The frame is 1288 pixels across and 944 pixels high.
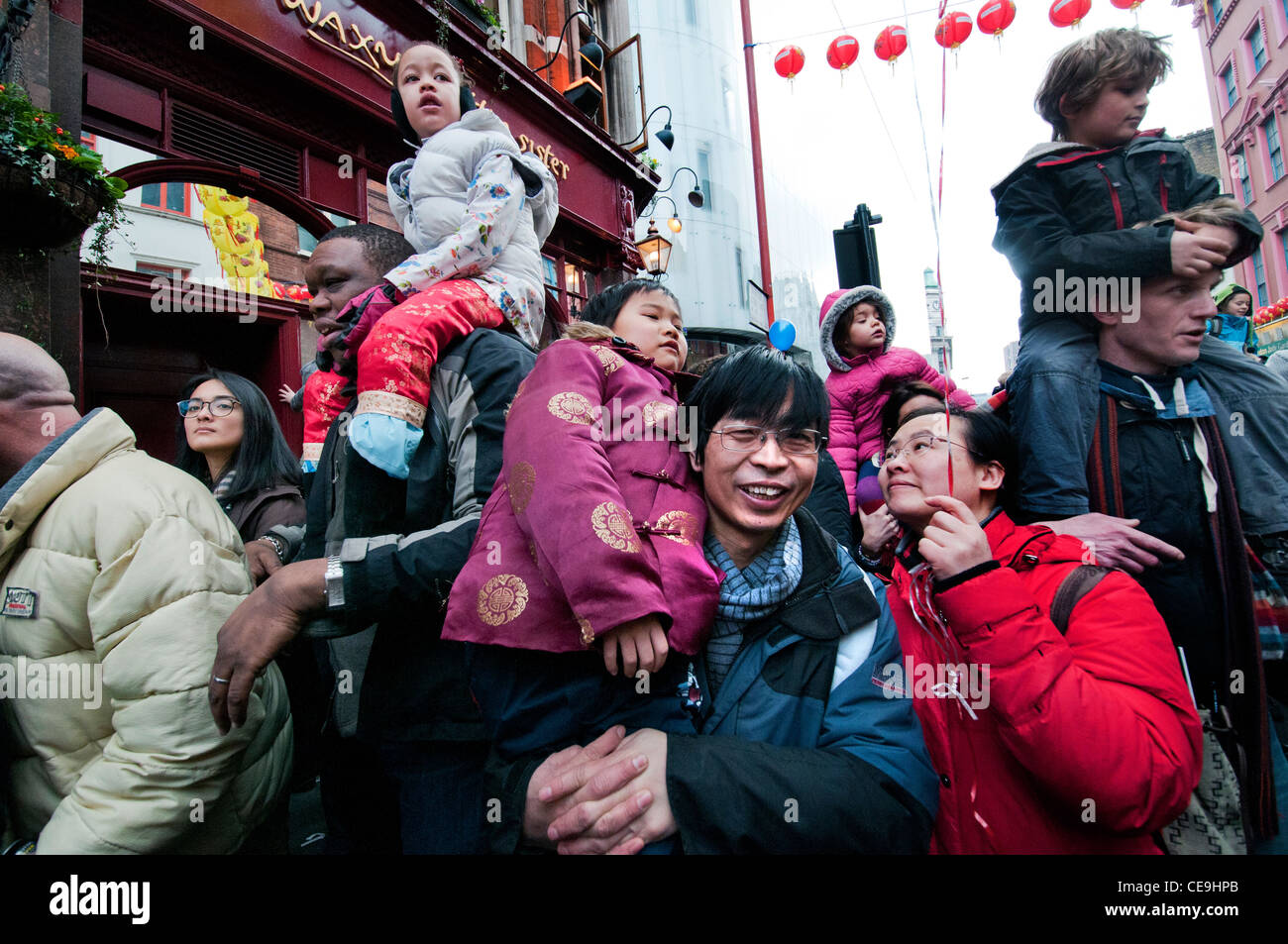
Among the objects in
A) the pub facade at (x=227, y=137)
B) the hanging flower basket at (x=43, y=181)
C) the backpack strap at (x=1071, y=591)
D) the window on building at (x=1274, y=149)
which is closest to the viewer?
the backpack strap at (x=1071, y=591)

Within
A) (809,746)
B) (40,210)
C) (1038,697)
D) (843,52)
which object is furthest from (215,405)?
(843,52)

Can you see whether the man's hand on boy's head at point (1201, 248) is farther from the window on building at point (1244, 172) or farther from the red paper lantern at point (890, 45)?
the window on building at point (1244, 172)

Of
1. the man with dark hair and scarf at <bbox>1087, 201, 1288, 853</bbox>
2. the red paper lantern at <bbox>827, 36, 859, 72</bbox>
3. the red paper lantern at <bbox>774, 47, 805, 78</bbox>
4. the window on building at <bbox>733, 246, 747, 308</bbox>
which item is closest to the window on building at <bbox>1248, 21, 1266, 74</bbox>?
the window on building at <bbox>733, 246, 747, 308</bbox>

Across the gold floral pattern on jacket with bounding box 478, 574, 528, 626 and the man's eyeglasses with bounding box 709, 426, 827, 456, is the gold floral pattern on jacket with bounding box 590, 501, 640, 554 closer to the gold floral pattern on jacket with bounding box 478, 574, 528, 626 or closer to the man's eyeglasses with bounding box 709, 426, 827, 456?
the gold floral pattern on jacket with bounding box 478, 574, 528, 626

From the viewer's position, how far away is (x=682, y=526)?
1469mm

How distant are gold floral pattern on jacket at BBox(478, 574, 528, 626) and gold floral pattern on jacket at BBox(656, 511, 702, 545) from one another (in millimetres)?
355

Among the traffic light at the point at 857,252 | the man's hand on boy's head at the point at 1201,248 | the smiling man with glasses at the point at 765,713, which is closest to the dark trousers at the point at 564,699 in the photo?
the smiling man with glasses at the point at 765,713

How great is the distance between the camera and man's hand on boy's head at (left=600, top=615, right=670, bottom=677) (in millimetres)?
1266

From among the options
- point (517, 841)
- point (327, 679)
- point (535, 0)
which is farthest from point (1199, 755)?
point (535, 0)

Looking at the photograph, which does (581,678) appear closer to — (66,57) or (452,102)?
(452,102)

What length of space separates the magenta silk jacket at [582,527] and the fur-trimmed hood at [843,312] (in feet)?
8.78

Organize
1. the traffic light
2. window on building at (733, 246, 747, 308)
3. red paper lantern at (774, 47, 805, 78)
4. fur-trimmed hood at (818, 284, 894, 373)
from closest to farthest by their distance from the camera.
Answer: fur-trimmed hood at (818, 284, 894, 373), the traffic light, red paper lantern at (774, 47, 805, 78), window on building at (733, 246, 747, 308)

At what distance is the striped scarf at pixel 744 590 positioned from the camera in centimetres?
147

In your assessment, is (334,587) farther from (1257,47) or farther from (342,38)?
(1257,47)
